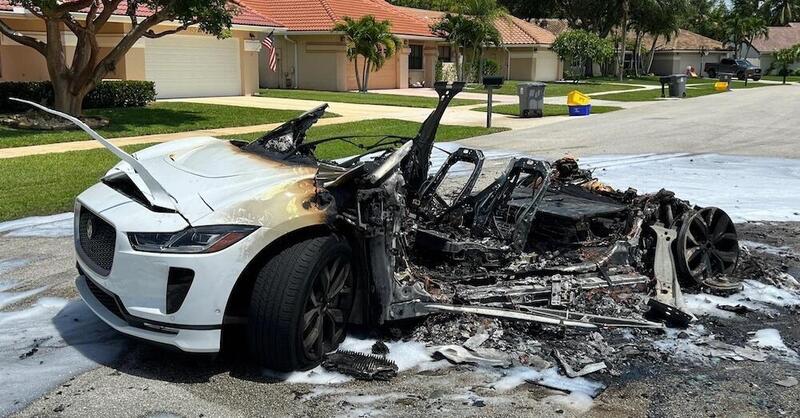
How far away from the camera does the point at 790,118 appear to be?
2339cm

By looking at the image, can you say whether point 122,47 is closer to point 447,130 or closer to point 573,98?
point 447,130

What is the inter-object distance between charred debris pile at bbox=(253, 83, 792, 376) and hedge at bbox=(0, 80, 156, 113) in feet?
56.6

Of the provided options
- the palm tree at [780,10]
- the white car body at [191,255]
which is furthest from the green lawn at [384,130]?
the palm tree at [780,10]

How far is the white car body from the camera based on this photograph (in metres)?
3.82

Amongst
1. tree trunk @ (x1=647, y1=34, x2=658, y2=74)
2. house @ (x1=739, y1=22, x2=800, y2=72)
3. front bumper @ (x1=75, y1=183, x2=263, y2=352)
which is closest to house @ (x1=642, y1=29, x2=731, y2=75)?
tree trunk @ (x1=647, y1=34, x2=658, y2=74)

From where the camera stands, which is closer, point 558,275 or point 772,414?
point 772,414

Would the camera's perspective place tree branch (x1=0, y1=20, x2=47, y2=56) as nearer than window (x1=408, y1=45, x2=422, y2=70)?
Yes

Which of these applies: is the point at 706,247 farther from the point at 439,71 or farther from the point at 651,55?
the point at 651,55

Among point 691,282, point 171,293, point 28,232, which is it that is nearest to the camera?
point 171,293

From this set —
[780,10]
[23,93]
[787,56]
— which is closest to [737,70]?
[787,56]

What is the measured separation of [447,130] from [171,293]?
1504 cm

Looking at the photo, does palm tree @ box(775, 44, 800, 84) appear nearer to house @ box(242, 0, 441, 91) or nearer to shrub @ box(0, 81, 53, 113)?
house @ box(242, 0, 441, 91)

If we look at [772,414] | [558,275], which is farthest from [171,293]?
[772,414]

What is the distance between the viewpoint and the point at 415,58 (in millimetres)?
41156
